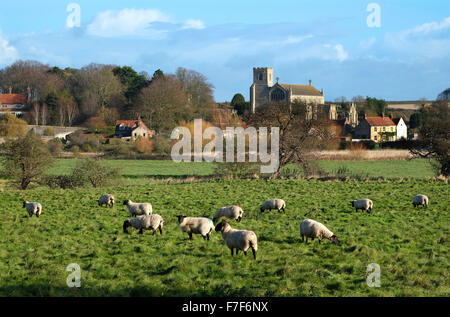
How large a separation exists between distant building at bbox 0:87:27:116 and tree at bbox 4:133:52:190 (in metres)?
80.8

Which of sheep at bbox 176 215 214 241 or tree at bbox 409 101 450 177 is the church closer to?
tree at bbox 409 101 450 177

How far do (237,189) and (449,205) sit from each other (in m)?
12.0

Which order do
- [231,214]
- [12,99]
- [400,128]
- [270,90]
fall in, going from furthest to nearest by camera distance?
1. [270,90]
2. [12,99]
3. [400,128]
4. [231,214]

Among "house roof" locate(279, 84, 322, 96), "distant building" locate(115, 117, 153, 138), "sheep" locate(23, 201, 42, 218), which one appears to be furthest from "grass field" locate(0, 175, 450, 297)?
"house roof" locate(279, 84, 322, 96)

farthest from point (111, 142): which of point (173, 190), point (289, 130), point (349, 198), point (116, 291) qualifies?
point (116, 291)

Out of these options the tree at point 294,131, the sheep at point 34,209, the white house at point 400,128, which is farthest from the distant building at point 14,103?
the sheep at point 34,209

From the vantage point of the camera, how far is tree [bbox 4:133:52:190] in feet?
109

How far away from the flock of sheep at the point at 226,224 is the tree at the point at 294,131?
17.3 metres

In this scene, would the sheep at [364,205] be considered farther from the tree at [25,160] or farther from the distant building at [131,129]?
the distant building at [131,129]

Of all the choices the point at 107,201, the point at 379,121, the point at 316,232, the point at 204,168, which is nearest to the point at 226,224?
the point at 316,232

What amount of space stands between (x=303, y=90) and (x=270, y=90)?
31.4 feet

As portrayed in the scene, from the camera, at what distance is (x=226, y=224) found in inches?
532

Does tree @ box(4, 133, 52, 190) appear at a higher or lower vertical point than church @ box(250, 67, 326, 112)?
lower

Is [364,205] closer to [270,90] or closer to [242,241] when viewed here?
[242,241]
